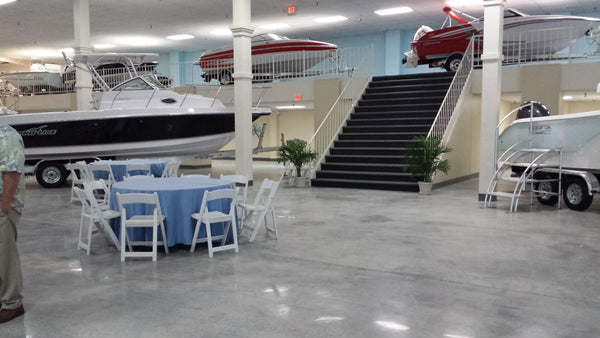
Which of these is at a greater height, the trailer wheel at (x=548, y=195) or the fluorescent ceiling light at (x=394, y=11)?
the fluorescent ceiling light at (x=394, y=11)

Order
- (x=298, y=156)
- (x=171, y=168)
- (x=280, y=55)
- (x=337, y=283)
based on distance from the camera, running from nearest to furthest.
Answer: (x=337, y=283) < (x=171, y=168) < (x=298, y=156) < (x=280, y=55)

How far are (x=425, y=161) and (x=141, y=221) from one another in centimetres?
588

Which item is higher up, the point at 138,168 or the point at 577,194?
the point at 138,168

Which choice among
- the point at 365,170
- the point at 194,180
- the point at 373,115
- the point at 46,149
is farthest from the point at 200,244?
the point at 373,115

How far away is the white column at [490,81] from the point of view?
7.93m

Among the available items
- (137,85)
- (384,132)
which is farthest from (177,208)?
(384,132)

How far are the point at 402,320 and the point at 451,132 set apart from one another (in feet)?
24.9

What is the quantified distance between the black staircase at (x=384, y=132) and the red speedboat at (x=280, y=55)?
1917mm

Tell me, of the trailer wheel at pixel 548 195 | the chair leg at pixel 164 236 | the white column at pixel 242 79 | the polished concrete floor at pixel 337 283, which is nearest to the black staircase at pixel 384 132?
the white column at pixel 242 79

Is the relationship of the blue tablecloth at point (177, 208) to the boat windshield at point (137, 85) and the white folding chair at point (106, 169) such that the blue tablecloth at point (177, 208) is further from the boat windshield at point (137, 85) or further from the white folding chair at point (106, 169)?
the boat windshield at point (137, 85)

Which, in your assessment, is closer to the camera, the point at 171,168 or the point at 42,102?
the point at 171,168

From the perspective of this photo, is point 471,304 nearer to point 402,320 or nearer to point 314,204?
point 402,320

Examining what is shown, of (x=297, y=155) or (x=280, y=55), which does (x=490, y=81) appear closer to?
(x=297, y=155)

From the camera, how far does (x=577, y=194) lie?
290 inches
